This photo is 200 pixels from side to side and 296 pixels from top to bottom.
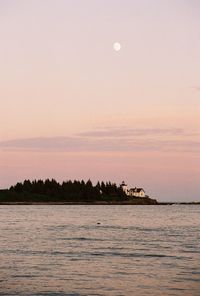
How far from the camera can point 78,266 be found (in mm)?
47656

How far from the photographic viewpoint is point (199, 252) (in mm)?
59406

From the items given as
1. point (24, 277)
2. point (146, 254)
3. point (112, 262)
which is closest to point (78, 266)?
point (112, 262)

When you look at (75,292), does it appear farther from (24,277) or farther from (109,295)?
(24,277)

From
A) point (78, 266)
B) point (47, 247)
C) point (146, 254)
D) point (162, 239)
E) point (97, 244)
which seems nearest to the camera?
point (78, 266)

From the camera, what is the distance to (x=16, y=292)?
113ft

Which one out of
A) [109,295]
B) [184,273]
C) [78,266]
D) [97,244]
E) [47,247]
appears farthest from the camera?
[97,244]

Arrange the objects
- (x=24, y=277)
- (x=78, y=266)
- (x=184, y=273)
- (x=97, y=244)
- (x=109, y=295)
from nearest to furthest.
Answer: (x=109, y=295) < (x=24, y=277) < (x=184, y=273) < (x=78, y=266) < (x=97, y=244)

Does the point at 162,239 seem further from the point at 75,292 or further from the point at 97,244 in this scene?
the point at 75,292

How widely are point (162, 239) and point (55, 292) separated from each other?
4317cm

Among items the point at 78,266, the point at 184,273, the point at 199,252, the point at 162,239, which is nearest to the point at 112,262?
the point at 78,266

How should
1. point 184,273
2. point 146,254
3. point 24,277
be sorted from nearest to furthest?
1. point 24,277
2. point 184,273
3. point 146,254

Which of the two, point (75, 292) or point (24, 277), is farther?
point (24, 277)

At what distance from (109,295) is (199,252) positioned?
2728 cm

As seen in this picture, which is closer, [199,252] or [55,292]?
[55,292]
